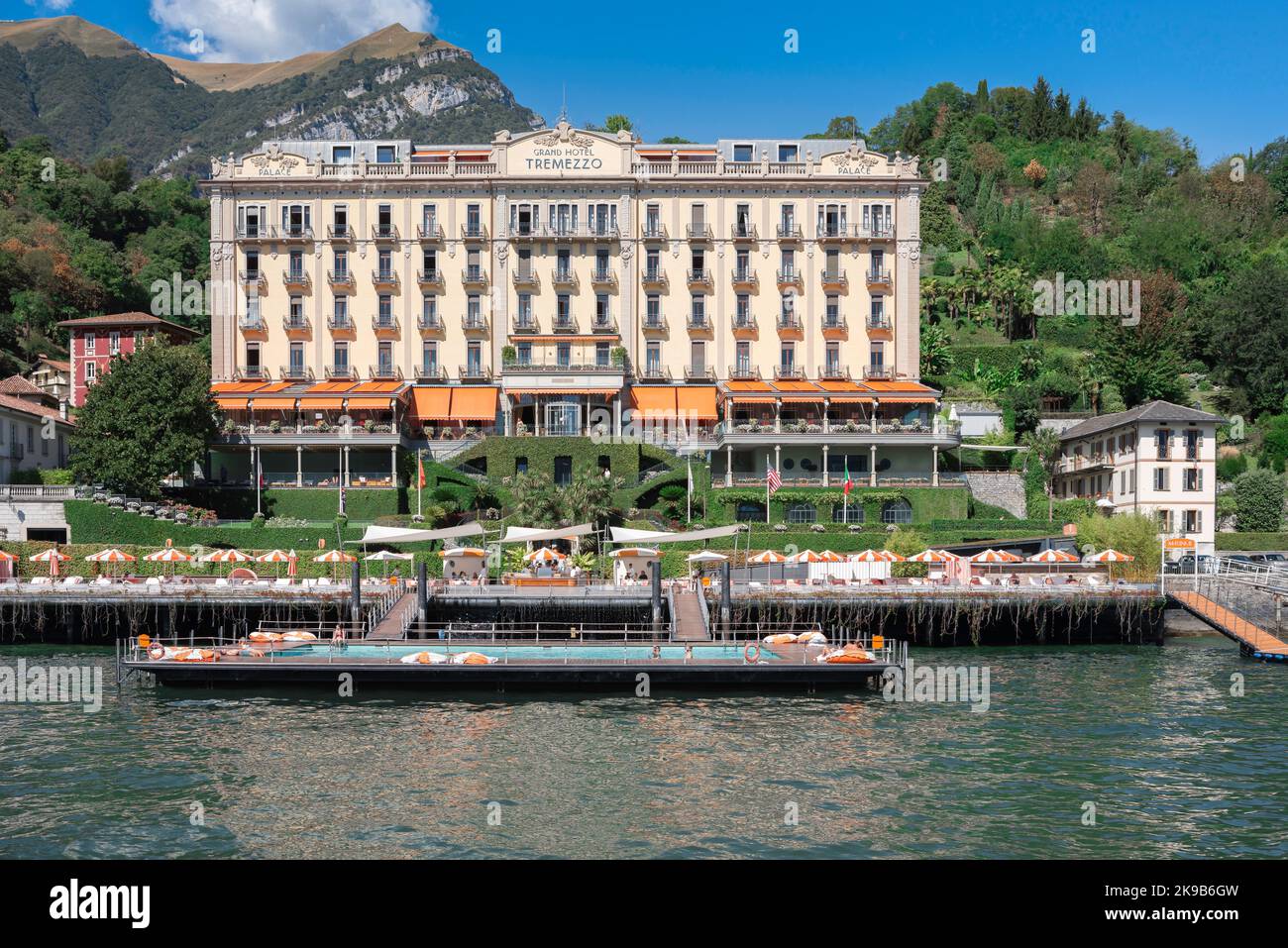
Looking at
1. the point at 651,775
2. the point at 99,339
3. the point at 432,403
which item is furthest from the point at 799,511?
the point at 99,339

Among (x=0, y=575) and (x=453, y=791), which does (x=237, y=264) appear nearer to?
(x=0, y=575)

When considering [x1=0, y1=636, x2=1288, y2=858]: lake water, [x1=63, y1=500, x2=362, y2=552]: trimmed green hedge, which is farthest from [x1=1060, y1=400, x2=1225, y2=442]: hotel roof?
[x1=63, y1=500, x2=362, y2=552]: trimmed green hedge

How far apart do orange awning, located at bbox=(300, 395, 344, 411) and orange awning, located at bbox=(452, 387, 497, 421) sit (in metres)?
7.49

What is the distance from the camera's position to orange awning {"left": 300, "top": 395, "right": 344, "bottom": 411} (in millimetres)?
73688

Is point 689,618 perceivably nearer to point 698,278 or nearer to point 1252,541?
point 1252,541

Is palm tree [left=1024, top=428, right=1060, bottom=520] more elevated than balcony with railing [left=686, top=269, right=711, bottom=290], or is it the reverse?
balcony with railing [left=686, top=269, right=711, bottom=290]

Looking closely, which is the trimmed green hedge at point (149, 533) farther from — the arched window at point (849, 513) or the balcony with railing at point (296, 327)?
the arched window at point (849, 513)

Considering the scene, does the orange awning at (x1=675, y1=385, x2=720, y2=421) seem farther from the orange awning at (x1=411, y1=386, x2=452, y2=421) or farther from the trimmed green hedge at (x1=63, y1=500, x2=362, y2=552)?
the trimmed green hedge at (x1=63, y1=500, x2=362, y2=552)

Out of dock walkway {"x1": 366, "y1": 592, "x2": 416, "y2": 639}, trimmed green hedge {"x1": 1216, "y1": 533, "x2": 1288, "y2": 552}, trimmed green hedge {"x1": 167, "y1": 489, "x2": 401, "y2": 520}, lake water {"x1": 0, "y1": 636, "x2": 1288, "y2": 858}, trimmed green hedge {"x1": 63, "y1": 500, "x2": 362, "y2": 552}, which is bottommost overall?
lake water {"x1": 0, "y1": 636, "x2": 1288, "y2": 858}

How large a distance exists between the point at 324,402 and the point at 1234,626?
2071 inches

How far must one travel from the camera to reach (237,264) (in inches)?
3246

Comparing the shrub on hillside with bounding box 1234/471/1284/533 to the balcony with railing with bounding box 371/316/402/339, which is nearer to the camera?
the shrub on hillside with bounding box 1234/471/1284/533

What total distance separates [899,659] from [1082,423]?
39.9 meters
